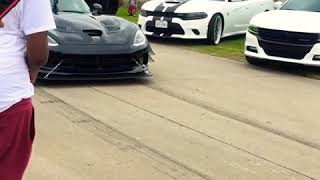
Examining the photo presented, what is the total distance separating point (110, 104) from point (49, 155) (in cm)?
201

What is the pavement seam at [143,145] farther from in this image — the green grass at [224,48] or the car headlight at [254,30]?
the green grass at [224,48]

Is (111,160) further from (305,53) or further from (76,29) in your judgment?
(305,53)

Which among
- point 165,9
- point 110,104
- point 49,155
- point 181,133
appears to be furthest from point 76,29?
point 165,9

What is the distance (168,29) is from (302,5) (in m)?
3.15

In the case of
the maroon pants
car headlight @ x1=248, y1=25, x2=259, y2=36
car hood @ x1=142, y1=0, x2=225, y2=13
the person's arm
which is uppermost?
the person's arm

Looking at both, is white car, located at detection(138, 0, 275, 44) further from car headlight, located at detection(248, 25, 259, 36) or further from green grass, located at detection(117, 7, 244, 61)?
car headlight, located at detection(248, 25, 259, 36)

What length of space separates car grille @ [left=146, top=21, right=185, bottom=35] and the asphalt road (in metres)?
3.89

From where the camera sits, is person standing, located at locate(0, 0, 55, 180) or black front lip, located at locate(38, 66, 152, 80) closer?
person standing, located at locate(0, 0, 55, 180)

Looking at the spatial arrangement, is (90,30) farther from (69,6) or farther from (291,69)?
(291,69)

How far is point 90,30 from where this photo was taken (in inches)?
322

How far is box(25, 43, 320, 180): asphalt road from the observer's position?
4695 millimetres

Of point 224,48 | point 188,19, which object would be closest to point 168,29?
point 188,19

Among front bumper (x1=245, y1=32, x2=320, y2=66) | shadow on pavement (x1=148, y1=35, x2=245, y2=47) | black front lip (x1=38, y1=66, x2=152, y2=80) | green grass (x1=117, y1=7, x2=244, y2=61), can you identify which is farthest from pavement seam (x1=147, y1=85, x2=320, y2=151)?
shadow on pavement (x1=148, y1=35, x2=245, y2=47)

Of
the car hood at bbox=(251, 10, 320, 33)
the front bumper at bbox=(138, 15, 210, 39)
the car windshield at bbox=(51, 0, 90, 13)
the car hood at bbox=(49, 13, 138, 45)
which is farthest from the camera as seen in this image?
the front bumper at bbox=(138, 15, 210, 39)
